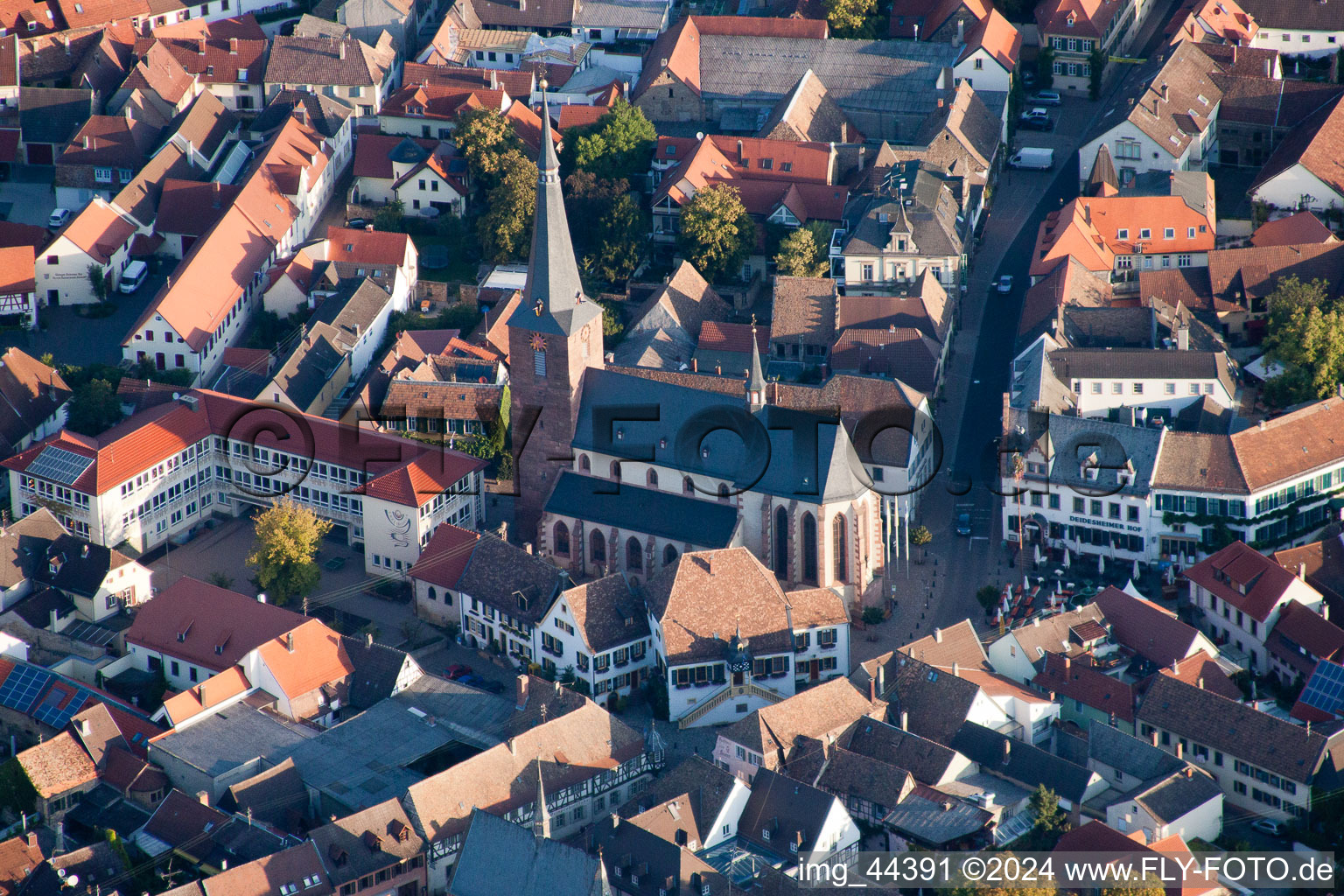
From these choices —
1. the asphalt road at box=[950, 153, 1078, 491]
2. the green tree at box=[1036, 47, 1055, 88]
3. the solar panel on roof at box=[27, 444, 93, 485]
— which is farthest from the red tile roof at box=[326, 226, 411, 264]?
the green tree at box=[1036, 47, 1055, 88]

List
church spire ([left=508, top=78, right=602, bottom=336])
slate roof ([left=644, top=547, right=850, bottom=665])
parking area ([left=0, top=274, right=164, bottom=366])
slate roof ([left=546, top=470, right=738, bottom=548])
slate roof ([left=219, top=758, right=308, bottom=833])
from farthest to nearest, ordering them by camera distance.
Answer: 1. parking area ([left=0, top=274, right=164, bottom=366])
2. slate roof ([left=546, top=470, right=738, bottom=548])
3. church spire ([left=508, top=78, right=602, bottom=336])
4. slate roof ([left=644, top=547, right=850, bottom=665])
5. slate roof ([left=219, top=758, right=308, bottom=833])

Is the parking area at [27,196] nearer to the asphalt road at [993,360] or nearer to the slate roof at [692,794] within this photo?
the asphalt road at [993,360]

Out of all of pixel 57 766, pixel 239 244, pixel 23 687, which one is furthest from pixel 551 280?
pixel 239 244

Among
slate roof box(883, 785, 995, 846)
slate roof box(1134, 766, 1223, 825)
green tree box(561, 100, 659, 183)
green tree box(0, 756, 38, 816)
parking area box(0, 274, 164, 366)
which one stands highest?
green tree box(561, 100, 659, 183)

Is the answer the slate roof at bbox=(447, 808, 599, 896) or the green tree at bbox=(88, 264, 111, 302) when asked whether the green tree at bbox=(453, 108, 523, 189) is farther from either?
the slate roof at bbox=(447, 808, 599, 896)

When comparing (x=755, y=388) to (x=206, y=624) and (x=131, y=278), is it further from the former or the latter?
(x=131, y=278)

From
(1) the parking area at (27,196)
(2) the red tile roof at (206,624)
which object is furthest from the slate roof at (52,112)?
(2) the red tile roof at (206,624)

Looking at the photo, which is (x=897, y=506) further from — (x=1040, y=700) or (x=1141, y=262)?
(x=1141, y=262)
